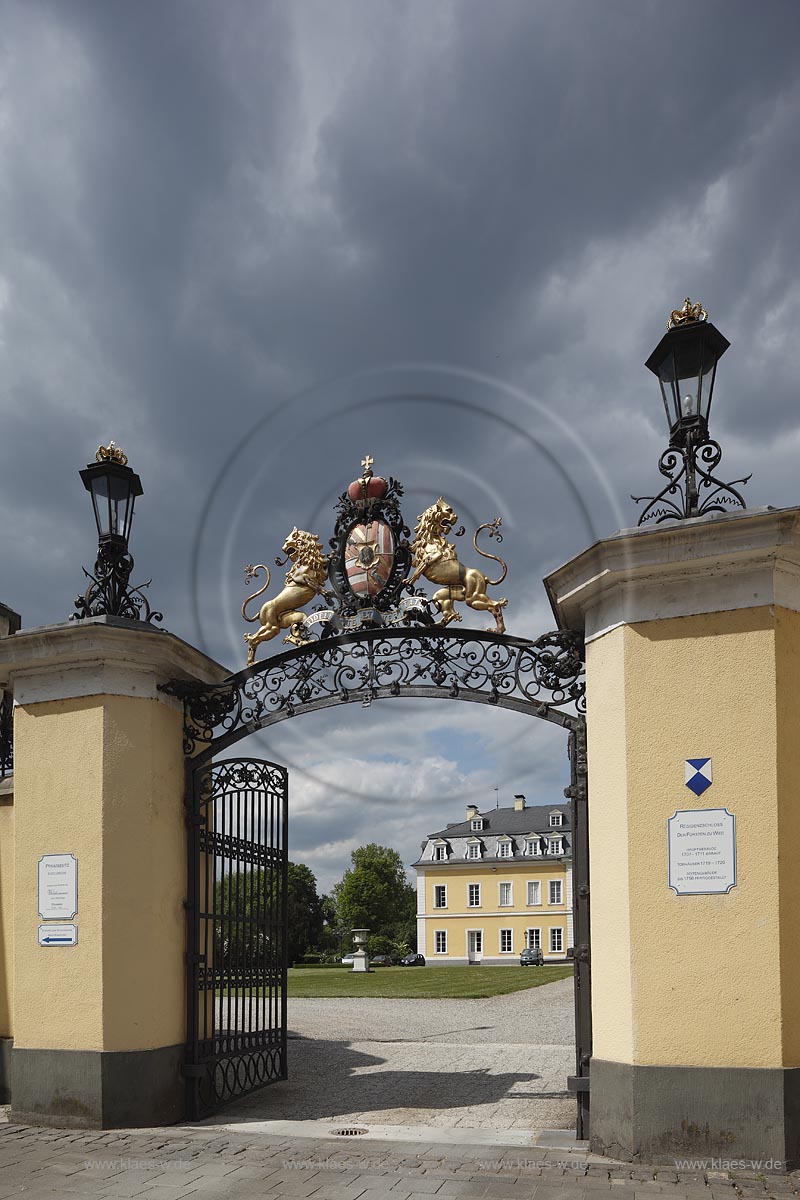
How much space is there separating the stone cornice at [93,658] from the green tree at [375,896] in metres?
64.9

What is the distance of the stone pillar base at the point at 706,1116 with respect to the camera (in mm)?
6598

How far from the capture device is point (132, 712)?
29.3ft

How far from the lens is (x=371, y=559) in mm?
9078

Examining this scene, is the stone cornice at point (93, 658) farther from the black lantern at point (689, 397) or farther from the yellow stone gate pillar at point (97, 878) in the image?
the black lantern at point (689, 397)

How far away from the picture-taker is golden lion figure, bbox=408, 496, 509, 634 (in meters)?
8.78

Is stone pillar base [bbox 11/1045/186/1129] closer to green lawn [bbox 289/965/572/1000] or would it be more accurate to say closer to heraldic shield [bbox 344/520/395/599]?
heraldic shield [bbox 344/520/395/599]

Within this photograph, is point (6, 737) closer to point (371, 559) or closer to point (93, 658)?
point (93, 658)

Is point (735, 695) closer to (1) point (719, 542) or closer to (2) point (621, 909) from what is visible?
(1) point (719, 542)

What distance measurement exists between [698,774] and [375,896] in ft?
225

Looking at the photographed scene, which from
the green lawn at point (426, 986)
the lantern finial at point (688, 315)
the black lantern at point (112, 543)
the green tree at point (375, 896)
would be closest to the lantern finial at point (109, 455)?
the black lantern at point (112, 543)

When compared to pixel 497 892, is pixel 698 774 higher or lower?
higher

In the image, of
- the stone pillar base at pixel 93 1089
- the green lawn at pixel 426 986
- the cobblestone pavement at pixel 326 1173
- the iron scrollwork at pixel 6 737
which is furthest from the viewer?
the green lawn at pixel 426 986

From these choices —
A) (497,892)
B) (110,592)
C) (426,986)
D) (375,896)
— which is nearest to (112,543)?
(110,592)

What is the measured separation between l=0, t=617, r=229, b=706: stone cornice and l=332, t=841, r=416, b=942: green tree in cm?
6493
